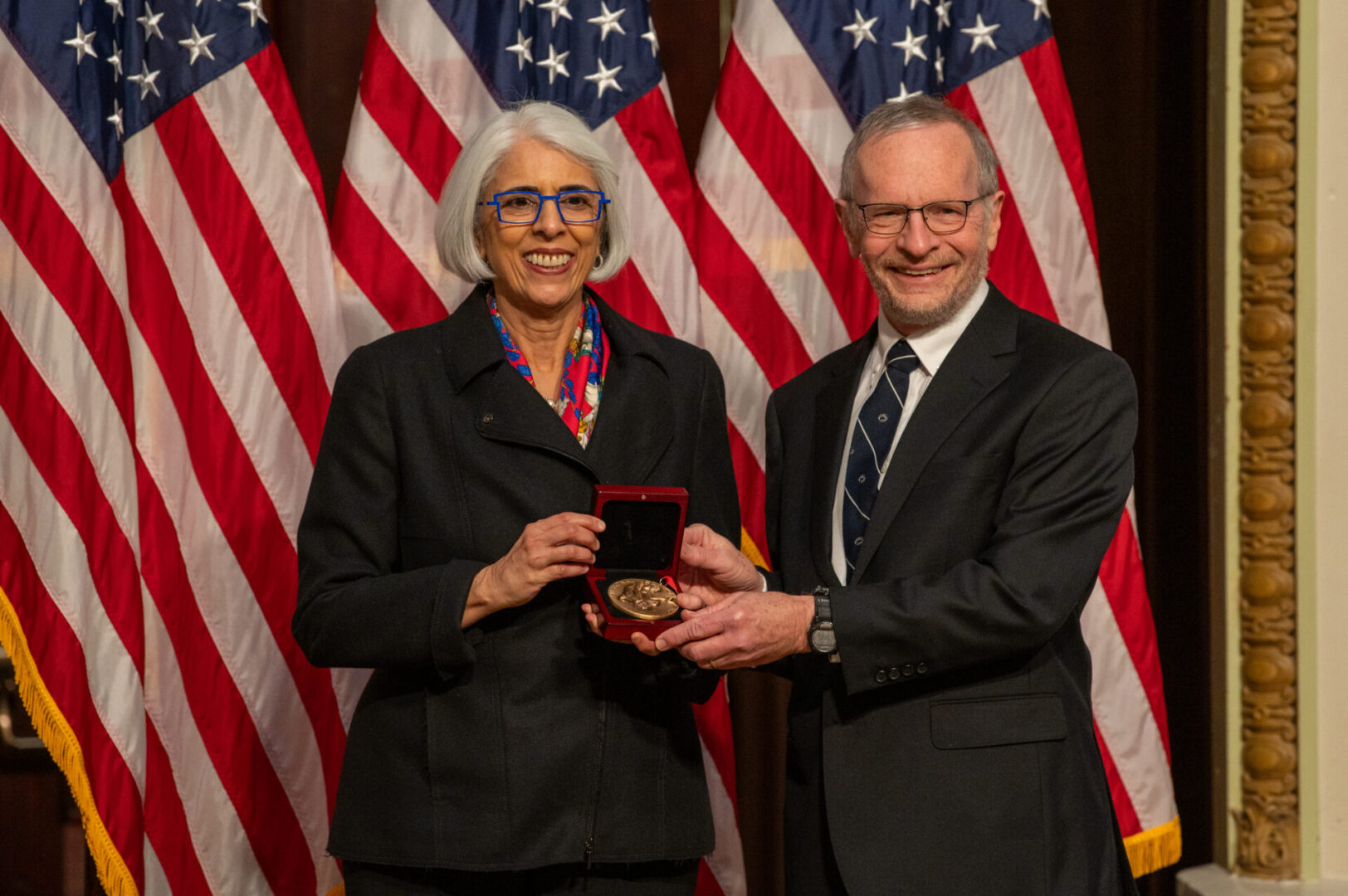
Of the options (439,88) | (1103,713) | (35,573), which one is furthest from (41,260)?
(1103,713)

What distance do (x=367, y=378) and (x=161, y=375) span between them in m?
1.09

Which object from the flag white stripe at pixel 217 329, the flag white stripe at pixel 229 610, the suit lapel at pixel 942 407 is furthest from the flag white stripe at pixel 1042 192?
the flag white stripe at pixel 229 610

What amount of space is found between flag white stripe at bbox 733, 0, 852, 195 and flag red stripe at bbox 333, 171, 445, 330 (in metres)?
0.92

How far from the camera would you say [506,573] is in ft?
6.19

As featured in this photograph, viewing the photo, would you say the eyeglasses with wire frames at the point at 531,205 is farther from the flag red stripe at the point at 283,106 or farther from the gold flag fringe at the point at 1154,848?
the gold flag fringe at the point at 1154,848

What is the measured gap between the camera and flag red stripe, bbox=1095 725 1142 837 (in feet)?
9.87

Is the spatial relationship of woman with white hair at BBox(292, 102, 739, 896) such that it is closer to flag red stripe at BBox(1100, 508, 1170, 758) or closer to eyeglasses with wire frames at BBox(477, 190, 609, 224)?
eyeglasses with wire frames at BBox(477, 190, 609, 224)

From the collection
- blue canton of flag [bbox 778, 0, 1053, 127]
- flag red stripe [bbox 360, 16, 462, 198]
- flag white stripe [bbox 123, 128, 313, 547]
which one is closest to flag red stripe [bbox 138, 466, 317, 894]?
flag white stripe [bbox 123, 128, 313, 547]

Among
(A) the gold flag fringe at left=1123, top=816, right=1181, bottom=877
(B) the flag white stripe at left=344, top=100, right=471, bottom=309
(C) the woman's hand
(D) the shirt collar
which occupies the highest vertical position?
(B) the flag white stripe at left=344, top=100, right=471, bottom=309

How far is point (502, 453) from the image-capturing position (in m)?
2.04

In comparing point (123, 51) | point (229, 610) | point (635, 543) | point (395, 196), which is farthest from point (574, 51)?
point (635, 543)

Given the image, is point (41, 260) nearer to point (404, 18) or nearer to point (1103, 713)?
point (404, 18)

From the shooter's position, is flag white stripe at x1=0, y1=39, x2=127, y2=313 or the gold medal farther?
flag white stripe at x1=0, y1=39, x2=127, y2=313

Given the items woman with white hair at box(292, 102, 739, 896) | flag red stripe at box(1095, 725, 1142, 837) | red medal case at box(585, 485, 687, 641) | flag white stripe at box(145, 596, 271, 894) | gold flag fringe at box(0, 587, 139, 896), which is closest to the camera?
red medal case at box(585, 485, 687, 641)
